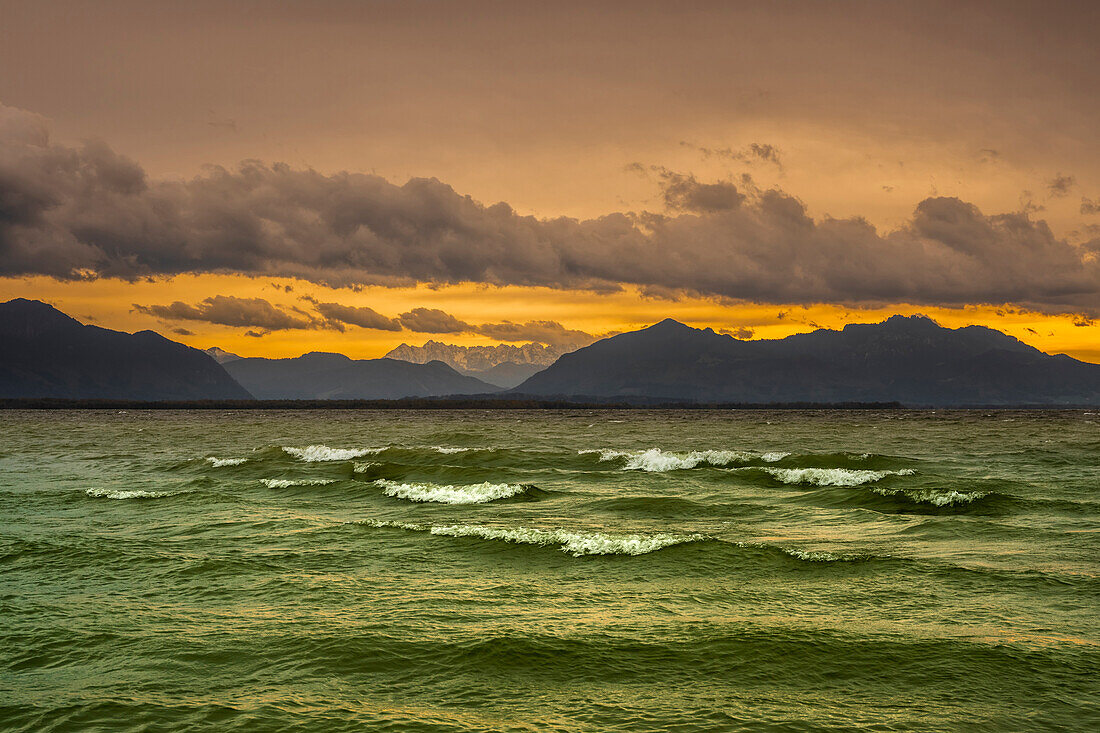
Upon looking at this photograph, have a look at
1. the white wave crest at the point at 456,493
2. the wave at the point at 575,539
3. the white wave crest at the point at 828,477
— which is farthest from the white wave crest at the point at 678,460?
the wave at the point at 575,539

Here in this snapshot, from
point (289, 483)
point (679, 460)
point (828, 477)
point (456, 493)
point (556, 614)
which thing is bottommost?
point (289, 483)

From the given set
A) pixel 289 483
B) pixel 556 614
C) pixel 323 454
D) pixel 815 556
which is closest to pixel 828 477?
pixel 815 556

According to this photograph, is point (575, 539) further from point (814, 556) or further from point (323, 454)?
point (323, 454)

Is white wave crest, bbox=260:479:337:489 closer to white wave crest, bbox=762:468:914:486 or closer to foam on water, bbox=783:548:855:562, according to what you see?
white wave crest, bbox=762:468:914:486

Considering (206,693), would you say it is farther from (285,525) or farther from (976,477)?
(976,477)

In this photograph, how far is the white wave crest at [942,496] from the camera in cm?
2992

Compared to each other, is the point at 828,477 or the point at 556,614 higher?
the point at 556,614

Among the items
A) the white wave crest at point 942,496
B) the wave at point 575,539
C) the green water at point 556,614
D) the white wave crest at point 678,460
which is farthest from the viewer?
the white wave crest at point 678,460

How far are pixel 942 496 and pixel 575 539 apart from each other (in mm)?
17158

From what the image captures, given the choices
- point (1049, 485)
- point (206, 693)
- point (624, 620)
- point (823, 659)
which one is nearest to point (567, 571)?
point (624, 620)

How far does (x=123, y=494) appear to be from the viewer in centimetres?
3553

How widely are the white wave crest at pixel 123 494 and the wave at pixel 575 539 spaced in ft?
56.1

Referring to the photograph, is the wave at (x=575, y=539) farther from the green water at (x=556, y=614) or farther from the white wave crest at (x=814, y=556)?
the white wave crest at (x=814, y=556)

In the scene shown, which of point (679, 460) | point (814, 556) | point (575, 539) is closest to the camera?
point (814, 556)
